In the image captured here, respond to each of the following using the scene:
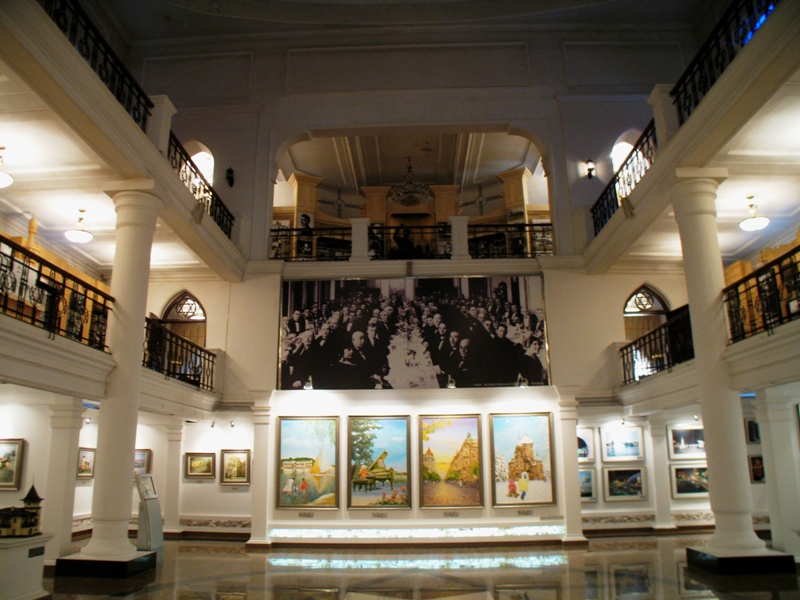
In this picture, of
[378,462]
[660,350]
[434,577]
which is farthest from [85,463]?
[660,350]

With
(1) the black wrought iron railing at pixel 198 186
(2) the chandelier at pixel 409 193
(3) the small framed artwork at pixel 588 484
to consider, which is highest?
(2) the chandelier at pixel 409 193

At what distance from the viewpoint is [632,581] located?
304 inches

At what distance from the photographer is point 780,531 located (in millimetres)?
8297

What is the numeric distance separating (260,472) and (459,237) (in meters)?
6.54

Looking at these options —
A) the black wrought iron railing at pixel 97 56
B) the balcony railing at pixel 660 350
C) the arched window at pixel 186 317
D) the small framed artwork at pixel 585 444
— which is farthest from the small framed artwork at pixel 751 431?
the black wrought iron railing at pixel 97 56

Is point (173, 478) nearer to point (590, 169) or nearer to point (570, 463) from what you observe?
point (570, 463)

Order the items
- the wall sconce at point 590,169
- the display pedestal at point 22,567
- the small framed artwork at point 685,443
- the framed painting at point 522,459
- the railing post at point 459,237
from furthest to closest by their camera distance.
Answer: the wall sconce at point 590,169 < the railing post at point 459,237 < the small framed artwork at point 685,443 < the framed painting at point 522,459 < the display pedestal at point 22,567

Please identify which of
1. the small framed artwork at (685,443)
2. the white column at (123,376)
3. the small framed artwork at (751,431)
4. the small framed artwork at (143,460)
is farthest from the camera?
the small framed artwork at (143,460)

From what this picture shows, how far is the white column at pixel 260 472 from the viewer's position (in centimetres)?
1162

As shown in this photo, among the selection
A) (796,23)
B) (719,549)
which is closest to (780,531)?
(719,549)

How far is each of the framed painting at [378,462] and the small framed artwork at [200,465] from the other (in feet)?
10.0

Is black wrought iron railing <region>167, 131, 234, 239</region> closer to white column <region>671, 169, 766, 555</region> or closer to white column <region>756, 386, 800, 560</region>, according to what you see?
white column <region>671, 169, 766, 555</region>

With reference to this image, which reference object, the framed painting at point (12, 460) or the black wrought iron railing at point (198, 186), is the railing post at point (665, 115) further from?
the framed painting at point (12, 460)

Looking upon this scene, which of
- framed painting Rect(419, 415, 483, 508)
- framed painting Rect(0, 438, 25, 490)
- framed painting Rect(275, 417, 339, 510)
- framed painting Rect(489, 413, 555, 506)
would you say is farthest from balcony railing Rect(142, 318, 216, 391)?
framed painting Rect(489, 413, 555, 506)
